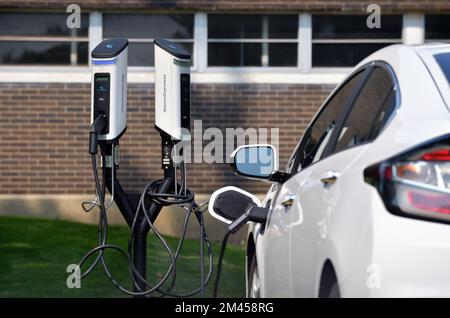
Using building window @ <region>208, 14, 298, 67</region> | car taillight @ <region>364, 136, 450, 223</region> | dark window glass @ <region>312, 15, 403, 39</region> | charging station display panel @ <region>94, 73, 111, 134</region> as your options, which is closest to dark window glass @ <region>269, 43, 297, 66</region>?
building window @ <region>208, 14, 298, 67</region>

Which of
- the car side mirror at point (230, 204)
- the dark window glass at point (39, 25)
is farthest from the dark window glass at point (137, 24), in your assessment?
the car side mirror at point (230, 204)

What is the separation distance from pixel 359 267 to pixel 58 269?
705cm

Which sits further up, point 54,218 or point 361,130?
point 361,130

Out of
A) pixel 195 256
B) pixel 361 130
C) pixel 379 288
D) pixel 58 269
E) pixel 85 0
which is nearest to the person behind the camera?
pixel 379 288

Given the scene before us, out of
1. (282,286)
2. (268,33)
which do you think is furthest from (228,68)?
(282,286)

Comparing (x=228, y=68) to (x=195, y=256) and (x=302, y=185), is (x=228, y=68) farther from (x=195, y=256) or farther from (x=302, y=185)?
(x=302, y=185)

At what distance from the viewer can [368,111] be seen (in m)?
4.21

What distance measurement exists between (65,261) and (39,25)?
12.1ft

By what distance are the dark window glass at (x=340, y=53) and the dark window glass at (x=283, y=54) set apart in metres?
0.25

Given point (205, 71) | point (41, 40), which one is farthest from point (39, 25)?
point (205, 71)

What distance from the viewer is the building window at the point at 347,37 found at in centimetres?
1312

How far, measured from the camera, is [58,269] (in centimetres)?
1011

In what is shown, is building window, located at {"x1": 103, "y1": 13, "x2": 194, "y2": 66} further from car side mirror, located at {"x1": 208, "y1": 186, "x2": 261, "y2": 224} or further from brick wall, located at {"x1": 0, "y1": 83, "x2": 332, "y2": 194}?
car side mirror, located at {"x1": 208, "y1": 186, "x2": 261, "y2": 224}

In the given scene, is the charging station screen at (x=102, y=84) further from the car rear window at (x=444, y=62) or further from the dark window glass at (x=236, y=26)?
the dark window glass at (x=236, y=26)
